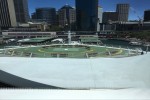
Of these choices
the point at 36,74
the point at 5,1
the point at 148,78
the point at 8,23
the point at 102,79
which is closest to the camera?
the point at 148,78

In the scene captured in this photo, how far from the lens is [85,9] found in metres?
48.0

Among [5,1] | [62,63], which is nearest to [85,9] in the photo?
[5,1]

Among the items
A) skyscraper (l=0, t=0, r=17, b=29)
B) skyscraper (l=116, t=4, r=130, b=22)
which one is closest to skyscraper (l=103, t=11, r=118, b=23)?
skyscraper (l=116, t=4, r=130, b=22)

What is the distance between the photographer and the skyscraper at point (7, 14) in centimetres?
4806

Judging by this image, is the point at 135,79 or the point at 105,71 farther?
the point at 105,71

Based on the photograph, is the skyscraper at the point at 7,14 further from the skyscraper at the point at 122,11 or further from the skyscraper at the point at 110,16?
the skyscraper at the point at 122,11

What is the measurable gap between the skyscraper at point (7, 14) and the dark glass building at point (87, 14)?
2095 centimetres

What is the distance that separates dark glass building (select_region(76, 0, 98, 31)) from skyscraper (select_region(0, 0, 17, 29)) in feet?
68.7

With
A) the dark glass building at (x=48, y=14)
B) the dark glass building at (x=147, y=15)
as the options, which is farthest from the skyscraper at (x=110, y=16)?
the dark glass building at (x=48, y=14)

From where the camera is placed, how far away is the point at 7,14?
49.7 meters

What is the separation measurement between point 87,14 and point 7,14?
25.2 meters

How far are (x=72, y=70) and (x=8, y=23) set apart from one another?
50.9 meters

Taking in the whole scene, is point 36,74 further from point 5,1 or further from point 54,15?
point 54,15

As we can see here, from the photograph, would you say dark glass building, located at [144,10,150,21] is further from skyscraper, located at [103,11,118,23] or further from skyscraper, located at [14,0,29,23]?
skyscraper, located at [14,0,29,23]
